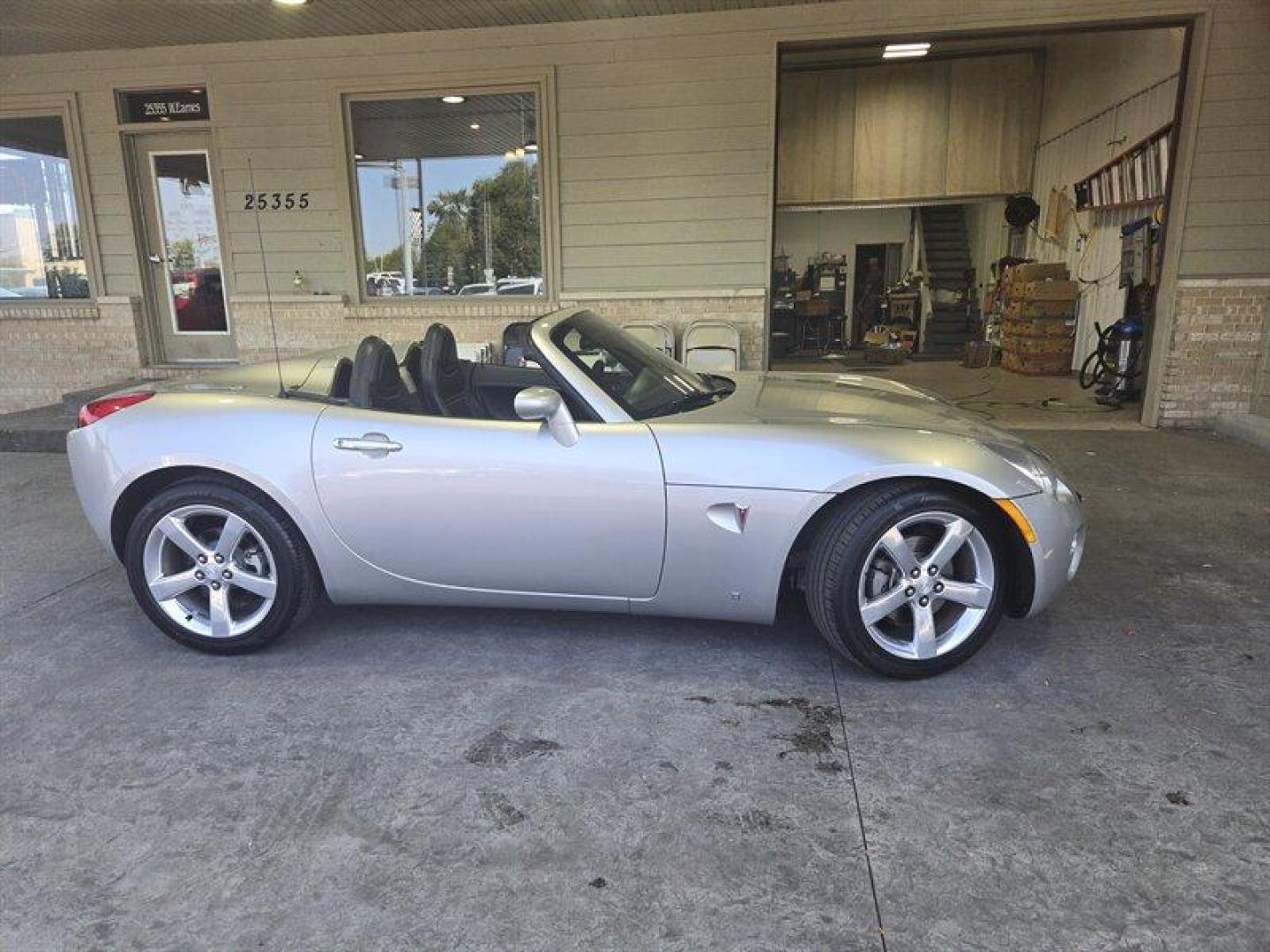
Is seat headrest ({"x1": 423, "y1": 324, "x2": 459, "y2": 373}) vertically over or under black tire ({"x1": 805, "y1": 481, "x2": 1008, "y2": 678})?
over

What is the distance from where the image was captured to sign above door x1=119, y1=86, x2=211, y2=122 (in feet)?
26.4

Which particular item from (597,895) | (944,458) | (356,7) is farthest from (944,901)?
(356,7)

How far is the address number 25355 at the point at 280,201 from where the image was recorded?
802 cm

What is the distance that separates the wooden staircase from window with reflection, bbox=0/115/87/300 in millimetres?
13206

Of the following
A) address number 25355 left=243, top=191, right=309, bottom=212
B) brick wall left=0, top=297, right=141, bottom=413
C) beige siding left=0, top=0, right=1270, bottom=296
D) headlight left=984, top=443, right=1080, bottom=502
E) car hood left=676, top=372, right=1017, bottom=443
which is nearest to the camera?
headlight left=984, top=443, right=1080, bottom=502

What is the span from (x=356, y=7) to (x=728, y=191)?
340 cm

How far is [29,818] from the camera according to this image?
2229 millimetres

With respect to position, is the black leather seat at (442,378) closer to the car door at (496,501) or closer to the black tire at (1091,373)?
the car door at (496,501)

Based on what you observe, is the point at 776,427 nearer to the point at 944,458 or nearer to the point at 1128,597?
the point at 944,458

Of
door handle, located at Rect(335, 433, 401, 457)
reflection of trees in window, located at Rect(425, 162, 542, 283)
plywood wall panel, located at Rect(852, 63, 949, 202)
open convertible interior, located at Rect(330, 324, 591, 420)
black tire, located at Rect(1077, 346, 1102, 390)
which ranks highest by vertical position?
plywood wall panel, located at Rect(852, 63, 949, 202)

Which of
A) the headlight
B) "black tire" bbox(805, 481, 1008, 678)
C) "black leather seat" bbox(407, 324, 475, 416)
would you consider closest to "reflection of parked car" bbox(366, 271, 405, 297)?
"black leather seat" bbox(407, 324, 475, 416)

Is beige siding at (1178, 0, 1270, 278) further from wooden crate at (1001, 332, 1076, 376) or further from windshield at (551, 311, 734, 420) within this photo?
windshield at (551, 311, 734, 420)

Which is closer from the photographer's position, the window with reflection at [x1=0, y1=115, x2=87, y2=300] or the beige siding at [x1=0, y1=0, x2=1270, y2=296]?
the beige siding at [x1=0, y1=0, x2=1270, y2=296]

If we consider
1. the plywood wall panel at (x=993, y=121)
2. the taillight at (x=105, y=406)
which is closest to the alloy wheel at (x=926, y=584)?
the taillight at (x=105, y=406)
